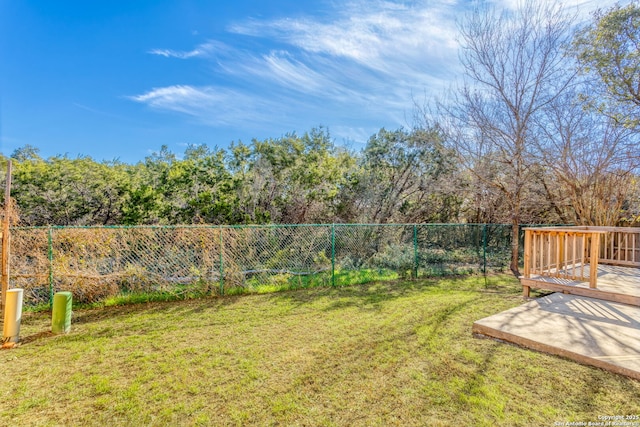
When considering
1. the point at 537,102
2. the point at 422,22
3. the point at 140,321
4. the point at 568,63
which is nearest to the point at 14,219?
the point at 140,321

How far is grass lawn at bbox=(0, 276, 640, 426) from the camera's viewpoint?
206cm

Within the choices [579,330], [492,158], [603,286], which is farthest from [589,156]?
[579,330]

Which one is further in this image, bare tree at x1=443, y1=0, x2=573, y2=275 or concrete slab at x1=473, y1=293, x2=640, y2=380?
bare tree at x1=443, y1=0, x2=573, y2=275

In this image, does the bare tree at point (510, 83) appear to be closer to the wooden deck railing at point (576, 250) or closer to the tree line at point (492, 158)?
the tree line at point (492, 158)

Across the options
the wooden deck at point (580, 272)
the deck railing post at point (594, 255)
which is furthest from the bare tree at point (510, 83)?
the deck railing post at point (594, 255)

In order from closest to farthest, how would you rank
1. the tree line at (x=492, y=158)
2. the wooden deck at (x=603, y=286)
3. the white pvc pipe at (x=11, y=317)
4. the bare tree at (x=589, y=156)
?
the white pvc pipe at (x=11, y=317) < the wooden deck at (x=603, y=286) < the tree line at (x=492, y=158) < the bare tree at (x=589, y=156)

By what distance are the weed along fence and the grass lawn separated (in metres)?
0.70

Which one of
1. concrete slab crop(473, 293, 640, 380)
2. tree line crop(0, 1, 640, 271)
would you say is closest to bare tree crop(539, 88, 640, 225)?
tree line crop(0, 1, 640, 271)

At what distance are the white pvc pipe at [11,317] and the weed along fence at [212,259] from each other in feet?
4.68

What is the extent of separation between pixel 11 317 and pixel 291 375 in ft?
11.2

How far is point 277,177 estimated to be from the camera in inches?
363

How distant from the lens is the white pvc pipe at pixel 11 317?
3271 millimetres

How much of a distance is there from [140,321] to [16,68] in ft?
21.7

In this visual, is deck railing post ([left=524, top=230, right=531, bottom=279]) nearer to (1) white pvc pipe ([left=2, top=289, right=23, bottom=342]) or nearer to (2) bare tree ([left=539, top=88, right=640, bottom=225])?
(2) bare tree ([left=539, top=88, right=640, bottom=225])
